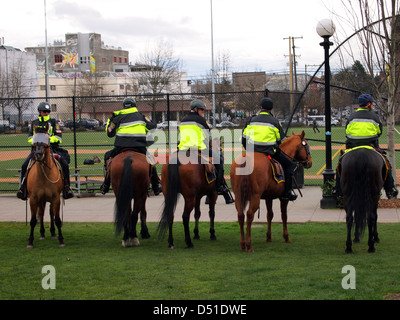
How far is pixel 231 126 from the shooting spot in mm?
22078

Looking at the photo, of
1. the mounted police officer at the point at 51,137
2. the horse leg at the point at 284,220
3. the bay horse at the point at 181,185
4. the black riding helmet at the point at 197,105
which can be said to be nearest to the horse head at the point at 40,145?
the mounted police officer at the point at 51,137

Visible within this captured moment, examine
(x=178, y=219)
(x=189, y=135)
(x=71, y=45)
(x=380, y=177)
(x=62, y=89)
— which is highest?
(x=71, y=45)

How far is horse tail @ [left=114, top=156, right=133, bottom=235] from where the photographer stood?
10250 mm

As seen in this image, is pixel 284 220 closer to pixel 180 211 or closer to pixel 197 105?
pixel 197 105

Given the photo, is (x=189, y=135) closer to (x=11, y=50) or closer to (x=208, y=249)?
(x=208, y=249)

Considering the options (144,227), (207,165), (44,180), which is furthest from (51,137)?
(207,165)

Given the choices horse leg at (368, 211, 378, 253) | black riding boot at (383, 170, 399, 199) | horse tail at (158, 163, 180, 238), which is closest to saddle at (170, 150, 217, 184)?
horse tail at (158, 163, 180, 238)

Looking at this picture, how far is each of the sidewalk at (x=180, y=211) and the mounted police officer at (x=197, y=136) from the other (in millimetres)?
2348

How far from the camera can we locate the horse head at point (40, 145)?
1022 centimetres

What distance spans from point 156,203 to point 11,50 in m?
71.1

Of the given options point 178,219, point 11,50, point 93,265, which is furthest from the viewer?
point 11,50

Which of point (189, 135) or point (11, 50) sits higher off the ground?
point (11, 50)

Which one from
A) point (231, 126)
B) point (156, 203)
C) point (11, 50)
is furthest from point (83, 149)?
point (11, 50)

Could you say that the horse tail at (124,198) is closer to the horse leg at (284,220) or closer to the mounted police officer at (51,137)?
the mounted police officer at (51,137)
